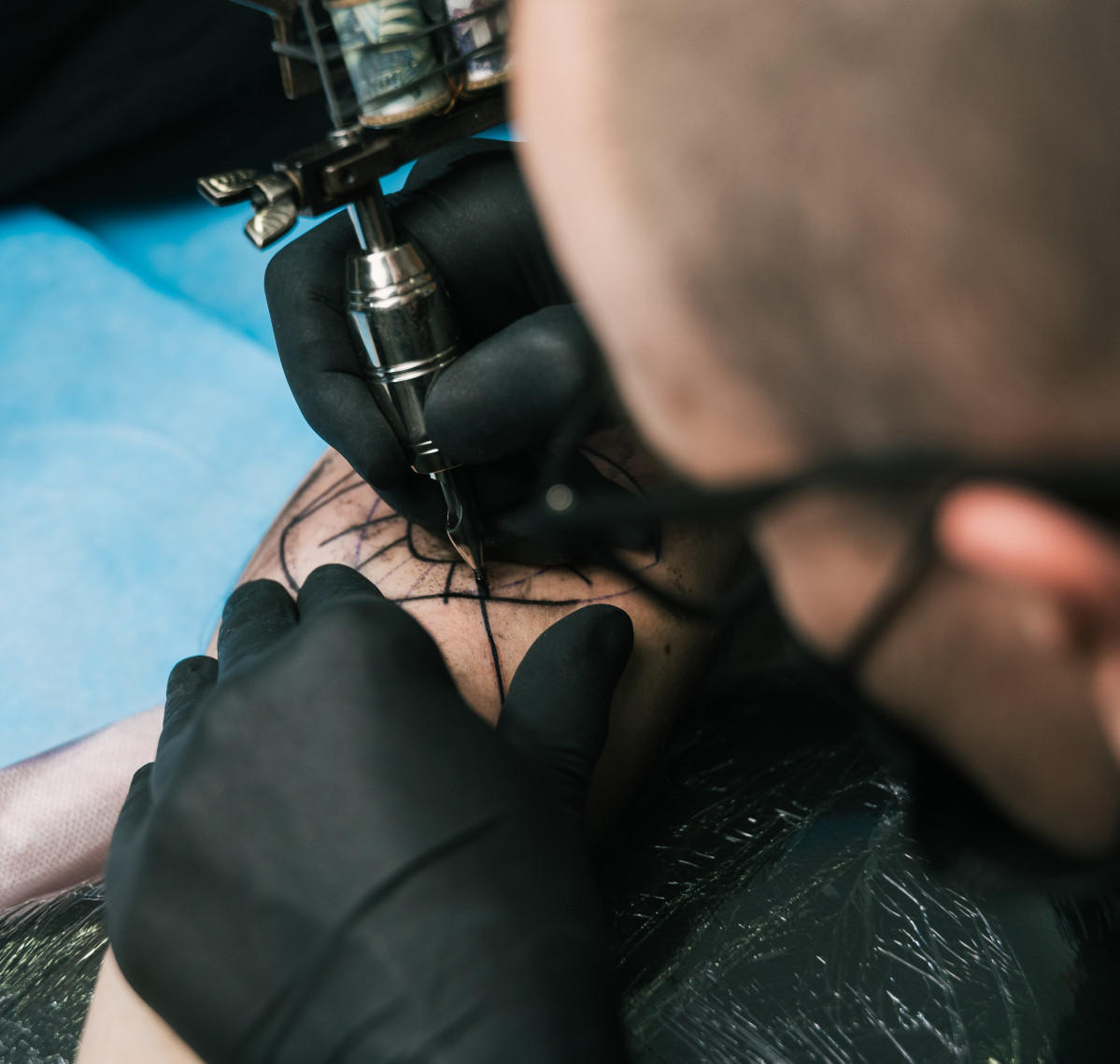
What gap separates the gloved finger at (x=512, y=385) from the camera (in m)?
0.94

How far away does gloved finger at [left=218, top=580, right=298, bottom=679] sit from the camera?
1.05 metres

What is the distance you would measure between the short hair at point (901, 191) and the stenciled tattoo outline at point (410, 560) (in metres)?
0.65

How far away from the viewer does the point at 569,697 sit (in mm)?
933

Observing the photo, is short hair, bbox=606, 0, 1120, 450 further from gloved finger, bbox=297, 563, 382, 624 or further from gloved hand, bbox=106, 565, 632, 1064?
gloved finger, bbox=297, 563, 382, 624

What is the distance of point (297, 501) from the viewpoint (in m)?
1.40

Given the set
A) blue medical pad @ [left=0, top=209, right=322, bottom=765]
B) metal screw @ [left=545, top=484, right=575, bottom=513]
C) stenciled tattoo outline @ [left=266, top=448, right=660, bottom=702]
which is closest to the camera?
metal screw @ [left=545, top=484, right=575, bottom=513]

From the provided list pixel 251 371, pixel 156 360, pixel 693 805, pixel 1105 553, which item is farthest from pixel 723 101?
pixel 156 360

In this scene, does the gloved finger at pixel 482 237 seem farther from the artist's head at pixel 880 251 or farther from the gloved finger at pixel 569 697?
the artist's head at pixel 880 251

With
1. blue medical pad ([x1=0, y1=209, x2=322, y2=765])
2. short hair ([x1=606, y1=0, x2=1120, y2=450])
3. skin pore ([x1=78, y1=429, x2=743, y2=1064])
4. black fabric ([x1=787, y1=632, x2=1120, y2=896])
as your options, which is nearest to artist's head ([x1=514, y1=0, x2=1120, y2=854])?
short hair ([x1=606, y1=0, x2=1120, y2=450])

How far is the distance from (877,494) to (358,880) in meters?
0.48

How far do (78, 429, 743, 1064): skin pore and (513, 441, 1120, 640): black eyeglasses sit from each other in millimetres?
433

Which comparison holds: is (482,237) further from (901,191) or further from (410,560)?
(901,191)

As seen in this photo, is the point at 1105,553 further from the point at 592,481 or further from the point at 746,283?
the point at 592,481

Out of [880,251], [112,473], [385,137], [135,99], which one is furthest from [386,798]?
[135,99]
